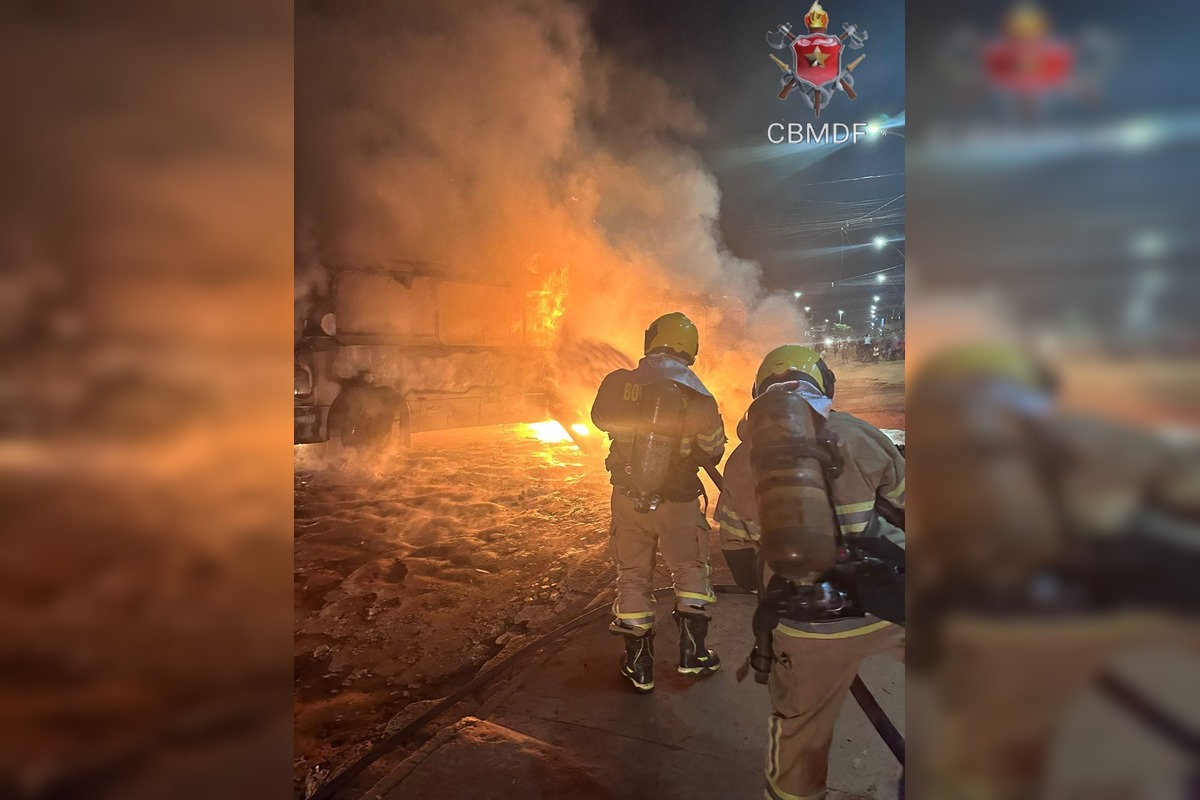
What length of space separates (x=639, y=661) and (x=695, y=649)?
29 centimetres

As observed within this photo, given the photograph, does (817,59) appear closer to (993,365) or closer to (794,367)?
(794,367)

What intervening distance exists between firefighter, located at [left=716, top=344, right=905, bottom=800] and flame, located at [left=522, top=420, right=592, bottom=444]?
1865 mm

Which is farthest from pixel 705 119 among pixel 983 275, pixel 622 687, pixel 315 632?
pixel 315 632

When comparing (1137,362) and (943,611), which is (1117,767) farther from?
(1137,362)

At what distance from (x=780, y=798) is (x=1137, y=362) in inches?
73.9

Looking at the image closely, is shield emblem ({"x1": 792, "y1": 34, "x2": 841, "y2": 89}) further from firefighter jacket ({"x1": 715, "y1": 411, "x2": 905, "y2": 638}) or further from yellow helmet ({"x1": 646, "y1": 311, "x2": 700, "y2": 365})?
firefighter jacket ({"x1": 715, "y1": 411, "x2": 905, "y2": 638})

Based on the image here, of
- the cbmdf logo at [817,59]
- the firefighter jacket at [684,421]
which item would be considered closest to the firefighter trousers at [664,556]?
the firefighter jacket at [684,421]

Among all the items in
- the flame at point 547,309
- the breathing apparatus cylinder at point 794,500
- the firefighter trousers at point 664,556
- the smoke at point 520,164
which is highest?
the smoke at point 520,164

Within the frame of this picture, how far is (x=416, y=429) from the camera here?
13.1 ft

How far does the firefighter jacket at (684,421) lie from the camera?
2.67m

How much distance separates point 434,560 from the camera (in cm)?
376

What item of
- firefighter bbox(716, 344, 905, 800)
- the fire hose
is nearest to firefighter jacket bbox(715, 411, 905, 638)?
firefighter bbox(716, 344, 905, 800)

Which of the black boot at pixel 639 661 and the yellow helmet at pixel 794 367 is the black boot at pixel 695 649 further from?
the yellow helmet at pixel 794 367

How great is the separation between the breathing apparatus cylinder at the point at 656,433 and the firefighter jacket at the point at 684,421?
3 centimetres
